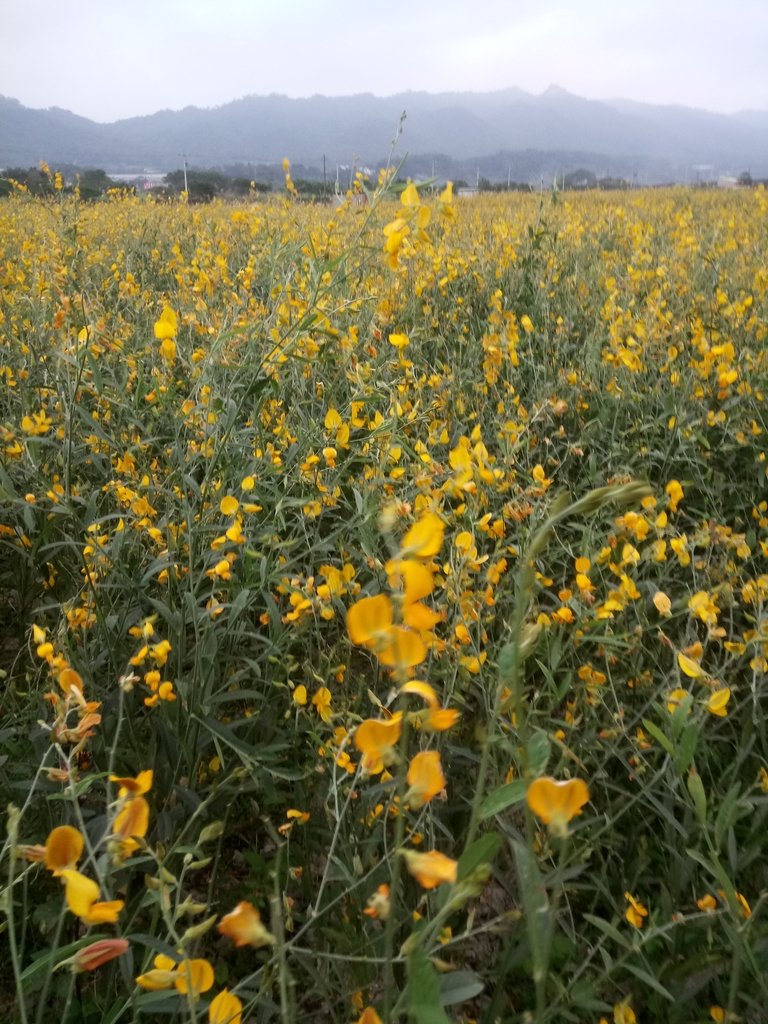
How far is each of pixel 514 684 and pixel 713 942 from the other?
93 centimetres

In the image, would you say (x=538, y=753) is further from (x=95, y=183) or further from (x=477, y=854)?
(x=95, y=183)

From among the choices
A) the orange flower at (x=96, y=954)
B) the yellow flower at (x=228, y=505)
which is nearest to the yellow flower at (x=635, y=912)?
the orange flower at (x=96, y=954)

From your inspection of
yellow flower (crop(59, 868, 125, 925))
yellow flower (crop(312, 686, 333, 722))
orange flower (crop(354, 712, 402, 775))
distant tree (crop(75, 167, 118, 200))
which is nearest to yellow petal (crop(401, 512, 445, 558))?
orange flower (crop(354, 712, 402, 775))

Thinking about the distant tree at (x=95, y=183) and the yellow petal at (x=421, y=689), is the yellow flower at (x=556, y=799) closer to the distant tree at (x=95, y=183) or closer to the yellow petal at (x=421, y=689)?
the yellow petal at (x=421, y=689)

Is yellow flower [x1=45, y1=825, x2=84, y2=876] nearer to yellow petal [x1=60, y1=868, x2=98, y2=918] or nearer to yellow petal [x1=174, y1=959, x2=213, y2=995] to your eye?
yellow petal [x1=60, y1=868, x2=98, y2=918]

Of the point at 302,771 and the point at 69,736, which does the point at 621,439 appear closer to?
the point at 302,771

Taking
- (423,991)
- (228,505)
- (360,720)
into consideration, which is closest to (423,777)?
(423,991)

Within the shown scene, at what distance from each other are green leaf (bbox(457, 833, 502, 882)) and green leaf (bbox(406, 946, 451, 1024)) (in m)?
0.06

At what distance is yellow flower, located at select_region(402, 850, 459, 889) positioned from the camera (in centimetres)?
43

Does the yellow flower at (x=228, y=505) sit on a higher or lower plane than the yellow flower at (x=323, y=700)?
higher

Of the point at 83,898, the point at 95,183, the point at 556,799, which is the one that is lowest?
the point at 83,898

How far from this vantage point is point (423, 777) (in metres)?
0.48

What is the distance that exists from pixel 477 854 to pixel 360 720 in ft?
1.87

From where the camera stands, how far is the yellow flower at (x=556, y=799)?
0.44 m
